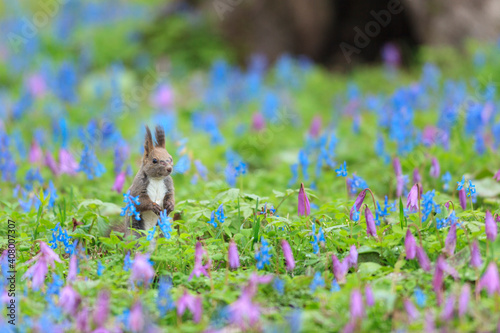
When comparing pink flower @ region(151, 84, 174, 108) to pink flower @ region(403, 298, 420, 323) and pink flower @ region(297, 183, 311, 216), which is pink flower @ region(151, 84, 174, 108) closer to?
pink flower @ region(297, 183, 311, 216)

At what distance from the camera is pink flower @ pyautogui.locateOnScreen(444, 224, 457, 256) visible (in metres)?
3.02

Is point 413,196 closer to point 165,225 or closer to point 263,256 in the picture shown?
point 263,256

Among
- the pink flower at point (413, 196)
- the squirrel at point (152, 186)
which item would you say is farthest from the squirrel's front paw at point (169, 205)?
the pink flower at point (413, 196)

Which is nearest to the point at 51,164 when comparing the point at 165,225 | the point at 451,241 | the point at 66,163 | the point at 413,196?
the point at 66,163

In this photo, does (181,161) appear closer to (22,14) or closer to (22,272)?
(22,272)

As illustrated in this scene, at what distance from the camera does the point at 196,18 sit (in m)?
11.9

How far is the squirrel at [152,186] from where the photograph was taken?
3475 millimetres

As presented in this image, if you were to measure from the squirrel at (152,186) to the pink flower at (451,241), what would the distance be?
148 centimetres

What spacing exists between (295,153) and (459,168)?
2.05 metres

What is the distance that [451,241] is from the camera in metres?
3.04

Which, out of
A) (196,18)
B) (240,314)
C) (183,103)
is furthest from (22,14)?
(240,314)

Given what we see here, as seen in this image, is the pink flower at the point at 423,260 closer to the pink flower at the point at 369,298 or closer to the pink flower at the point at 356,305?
the pink flower at the point at 369,298

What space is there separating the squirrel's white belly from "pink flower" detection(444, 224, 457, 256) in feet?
5.00

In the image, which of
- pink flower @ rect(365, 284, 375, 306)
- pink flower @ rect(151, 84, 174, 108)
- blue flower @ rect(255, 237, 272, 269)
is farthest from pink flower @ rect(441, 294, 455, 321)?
pink flower @ rect(151, 84, 174, 108)
